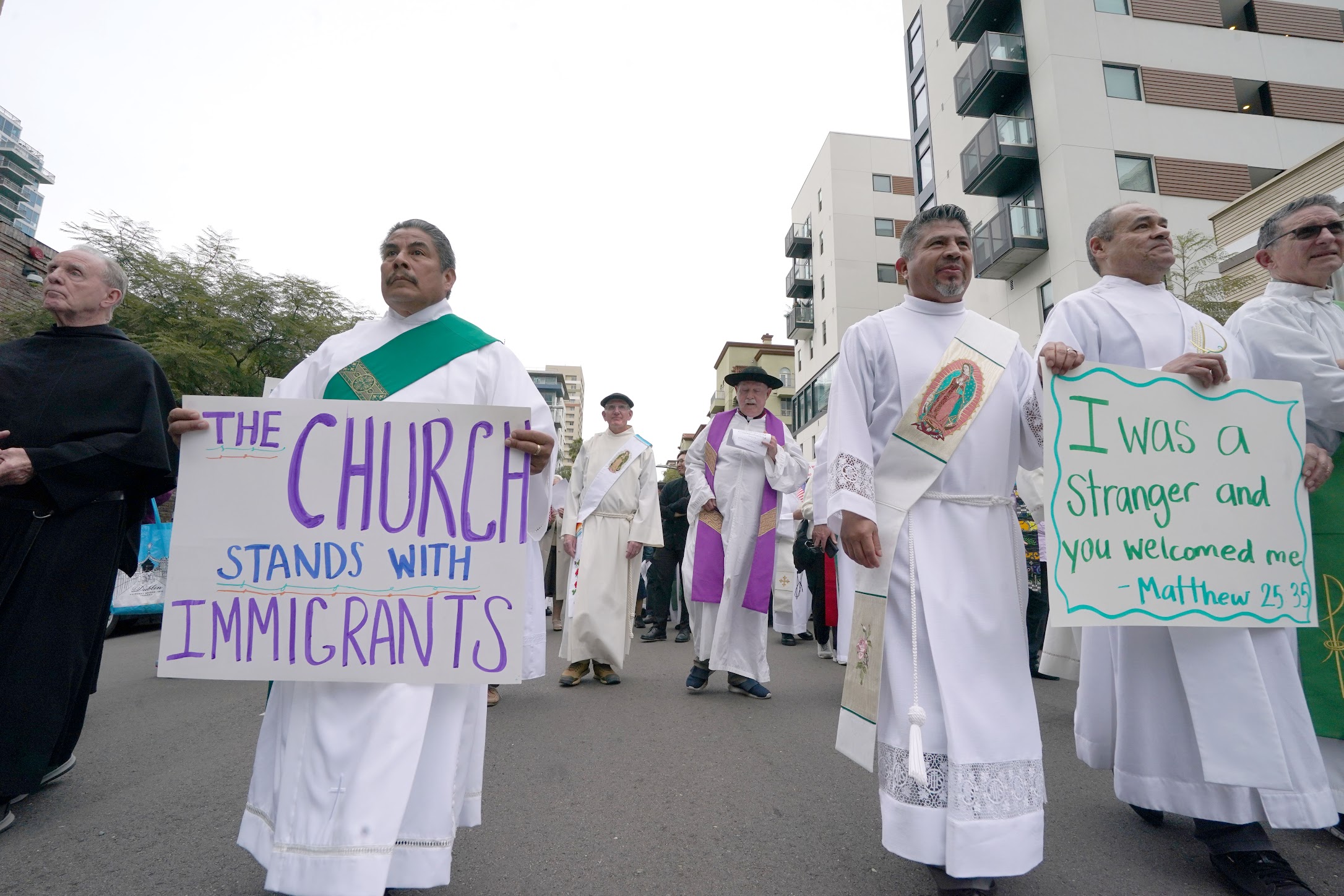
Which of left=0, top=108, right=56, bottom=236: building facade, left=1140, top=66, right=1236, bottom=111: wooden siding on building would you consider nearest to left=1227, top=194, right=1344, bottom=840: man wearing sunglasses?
left=1140, top=66, right=1236, bottom=111: wooden siding on building

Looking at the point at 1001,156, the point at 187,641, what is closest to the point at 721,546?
the point at 187,641

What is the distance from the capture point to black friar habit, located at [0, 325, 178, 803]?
2.63m

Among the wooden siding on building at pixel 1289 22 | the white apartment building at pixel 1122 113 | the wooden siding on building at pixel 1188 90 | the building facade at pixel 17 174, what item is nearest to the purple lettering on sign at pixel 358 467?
the white apartment building at pixel 1122 113

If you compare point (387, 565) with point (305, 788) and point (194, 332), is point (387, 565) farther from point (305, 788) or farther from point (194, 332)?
point (194, 332)

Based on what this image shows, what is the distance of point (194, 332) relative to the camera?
16703mm

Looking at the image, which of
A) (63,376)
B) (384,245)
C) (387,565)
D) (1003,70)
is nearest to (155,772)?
(63,376)

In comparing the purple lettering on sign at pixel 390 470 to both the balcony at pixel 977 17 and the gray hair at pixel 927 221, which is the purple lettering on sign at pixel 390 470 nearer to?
the gray hair at pixel 927 221

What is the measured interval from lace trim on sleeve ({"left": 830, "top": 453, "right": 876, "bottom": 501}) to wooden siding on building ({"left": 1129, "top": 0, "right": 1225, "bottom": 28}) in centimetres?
2260

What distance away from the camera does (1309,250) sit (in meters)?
2.73

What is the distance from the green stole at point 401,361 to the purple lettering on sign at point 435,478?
25 centimetres

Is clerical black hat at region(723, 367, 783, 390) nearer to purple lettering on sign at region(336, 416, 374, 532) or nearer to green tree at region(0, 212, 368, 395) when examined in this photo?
purple lettering on sign at region(336, 416, 374, 532)

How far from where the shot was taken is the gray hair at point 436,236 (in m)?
2.38

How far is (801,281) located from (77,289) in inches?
1385

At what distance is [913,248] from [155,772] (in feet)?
12.0
